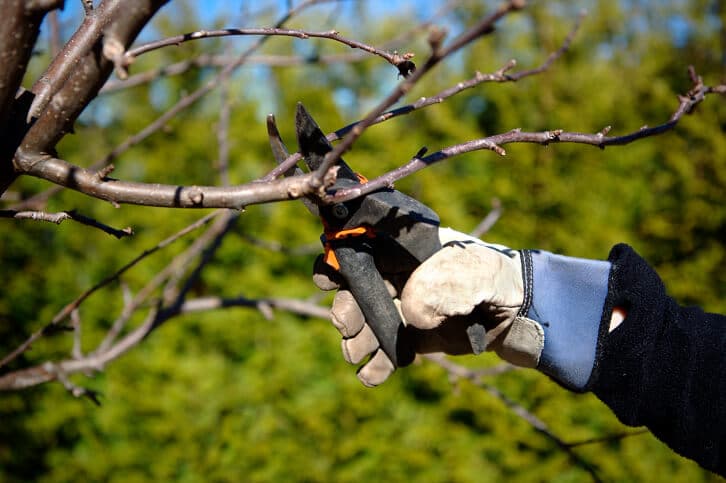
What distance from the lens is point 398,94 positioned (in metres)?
0.75

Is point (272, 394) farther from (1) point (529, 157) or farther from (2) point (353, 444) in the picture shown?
(1) point (529, 157)

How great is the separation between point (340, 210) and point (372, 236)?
114mm

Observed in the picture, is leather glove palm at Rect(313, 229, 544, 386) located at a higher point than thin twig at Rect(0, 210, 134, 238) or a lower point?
lower

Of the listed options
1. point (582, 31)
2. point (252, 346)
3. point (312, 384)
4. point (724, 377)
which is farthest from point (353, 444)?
point (582, 31)

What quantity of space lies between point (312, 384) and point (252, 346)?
1.69 feet

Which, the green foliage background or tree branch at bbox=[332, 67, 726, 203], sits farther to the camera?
the green foliage background

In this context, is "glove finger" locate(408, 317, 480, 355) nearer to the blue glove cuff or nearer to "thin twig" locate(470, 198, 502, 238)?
the blue glove cuff

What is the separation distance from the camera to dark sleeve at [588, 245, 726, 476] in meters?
1.42

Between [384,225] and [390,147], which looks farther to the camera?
[390,147]

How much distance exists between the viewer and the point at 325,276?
4.70 feet

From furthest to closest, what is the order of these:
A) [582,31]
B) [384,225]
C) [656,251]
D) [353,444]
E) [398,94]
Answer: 1. [582,31]
2. [656,251]
3. [353,444]
4. [384,225]
5. [398,94]

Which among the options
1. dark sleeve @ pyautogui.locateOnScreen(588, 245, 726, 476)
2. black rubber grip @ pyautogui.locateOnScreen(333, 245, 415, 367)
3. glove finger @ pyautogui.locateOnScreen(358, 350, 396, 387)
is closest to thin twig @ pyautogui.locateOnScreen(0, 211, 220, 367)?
black rubber grip @ pyautogui.locateOnScreen(333, 245, 415, 367)

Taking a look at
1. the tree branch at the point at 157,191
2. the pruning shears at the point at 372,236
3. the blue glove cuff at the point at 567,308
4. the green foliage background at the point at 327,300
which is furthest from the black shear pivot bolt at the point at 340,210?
the green foliage background at the point at 327,300

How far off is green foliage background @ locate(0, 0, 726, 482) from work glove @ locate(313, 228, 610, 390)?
2174 mm
